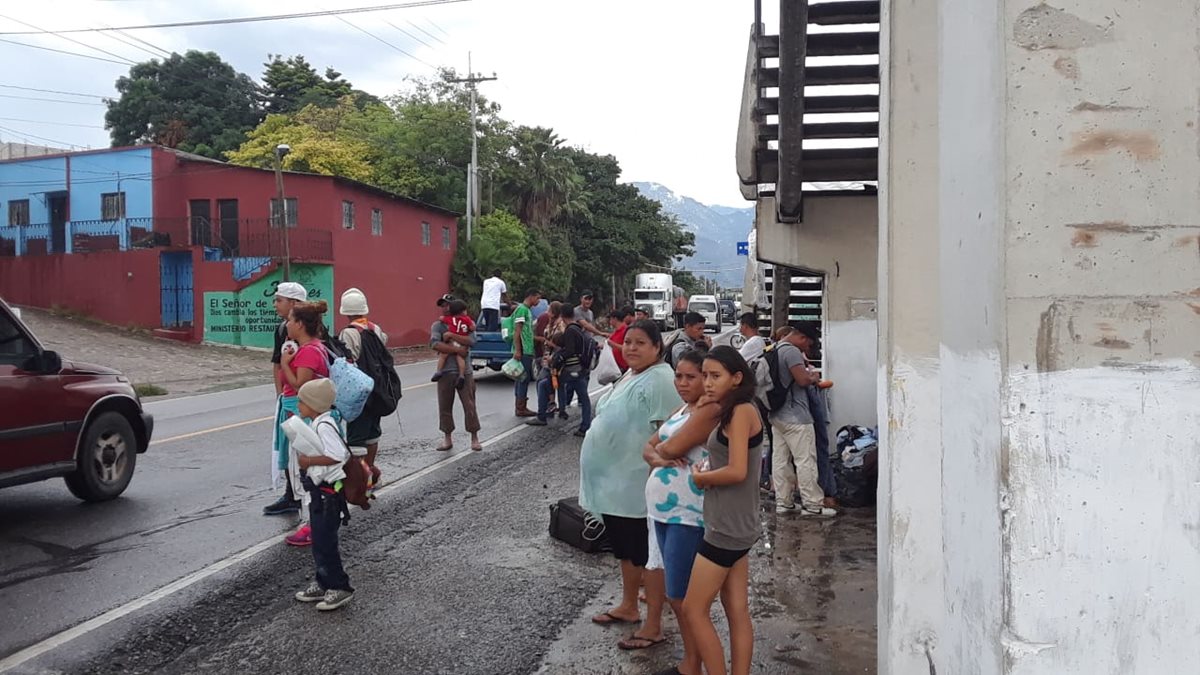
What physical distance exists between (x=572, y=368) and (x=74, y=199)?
106 ft

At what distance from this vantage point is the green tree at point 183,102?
55281 millimetres

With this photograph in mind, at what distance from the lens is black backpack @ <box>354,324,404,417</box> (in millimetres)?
6906

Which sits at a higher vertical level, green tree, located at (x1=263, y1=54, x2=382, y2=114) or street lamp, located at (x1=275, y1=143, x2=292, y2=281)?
green tree, located at (x1=263, y1=54, x2=382, y2=114)

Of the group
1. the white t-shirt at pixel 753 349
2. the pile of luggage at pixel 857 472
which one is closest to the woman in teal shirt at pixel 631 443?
the white t-shirt at pixel 753 349

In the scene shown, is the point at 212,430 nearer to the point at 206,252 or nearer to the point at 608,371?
the point at 608,371

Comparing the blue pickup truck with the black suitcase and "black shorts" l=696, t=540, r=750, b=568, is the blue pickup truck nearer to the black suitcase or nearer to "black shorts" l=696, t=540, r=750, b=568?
the black suitcase

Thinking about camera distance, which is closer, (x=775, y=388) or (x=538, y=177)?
(x=775, y=388)

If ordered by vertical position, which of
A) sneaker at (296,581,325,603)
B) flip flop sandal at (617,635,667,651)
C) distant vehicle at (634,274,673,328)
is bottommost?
flip flop sandal at (617,635,667,651)

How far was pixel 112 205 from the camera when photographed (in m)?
35.9

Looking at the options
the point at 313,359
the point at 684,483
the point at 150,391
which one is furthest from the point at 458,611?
the point at 150,391

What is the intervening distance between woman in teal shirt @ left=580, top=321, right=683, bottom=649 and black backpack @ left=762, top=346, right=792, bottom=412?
3233 mm

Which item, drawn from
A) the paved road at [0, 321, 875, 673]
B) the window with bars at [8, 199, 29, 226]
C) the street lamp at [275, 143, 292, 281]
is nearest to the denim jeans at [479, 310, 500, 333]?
the paved road at [0, 321, 875, 673]

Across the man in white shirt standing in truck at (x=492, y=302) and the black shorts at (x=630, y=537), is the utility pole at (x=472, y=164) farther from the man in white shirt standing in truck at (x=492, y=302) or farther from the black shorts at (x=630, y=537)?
the black shorts at (x=630, y=537)

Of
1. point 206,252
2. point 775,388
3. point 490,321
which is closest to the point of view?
point 775,388
